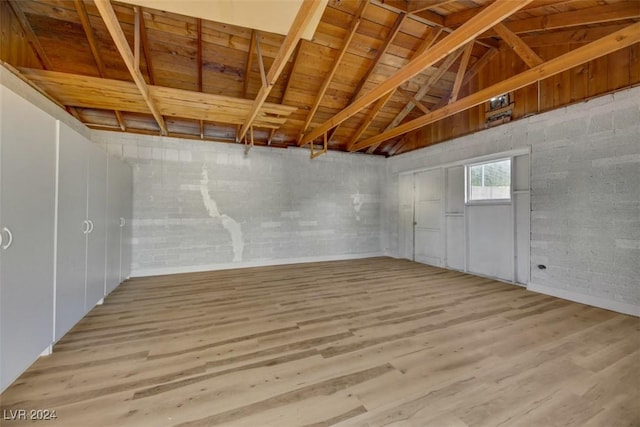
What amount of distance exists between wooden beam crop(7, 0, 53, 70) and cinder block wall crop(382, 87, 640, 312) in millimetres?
7339

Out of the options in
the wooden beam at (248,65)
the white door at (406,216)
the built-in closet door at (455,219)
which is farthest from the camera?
the white door at (406,216)

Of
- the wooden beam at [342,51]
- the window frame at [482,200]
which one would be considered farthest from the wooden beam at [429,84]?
the wooden beam at [342,51]

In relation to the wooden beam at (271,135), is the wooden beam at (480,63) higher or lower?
higher

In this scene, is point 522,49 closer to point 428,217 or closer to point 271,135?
point 428,217

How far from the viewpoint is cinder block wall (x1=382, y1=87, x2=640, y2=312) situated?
3.21 meters

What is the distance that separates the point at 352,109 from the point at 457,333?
11.4ft

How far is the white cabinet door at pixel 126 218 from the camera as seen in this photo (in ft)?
13.6

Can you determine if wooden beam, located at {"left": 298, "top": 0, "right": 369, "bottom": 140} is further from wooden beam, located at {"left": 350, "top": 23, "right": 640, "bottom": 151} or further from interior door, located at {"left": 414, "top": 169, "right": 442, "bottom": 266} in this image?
interior door, located at {"left": 414, "top": 169, "right": 442, "bottom": 266}

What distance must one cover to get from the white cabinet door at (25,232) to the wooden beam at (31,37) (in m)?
2.79

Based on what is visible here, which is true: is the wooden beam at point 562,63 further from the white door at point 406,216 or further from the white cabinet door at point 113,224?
the white cabinet door at point 113,224

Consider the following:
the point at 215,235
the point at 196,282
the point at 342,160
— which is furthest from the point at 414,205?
the point at 196,282

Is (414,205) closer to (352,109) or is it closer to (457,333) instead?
(352,109)

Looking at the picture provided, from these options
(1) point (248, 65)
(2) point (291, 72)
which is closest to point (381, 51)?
(2) point (291, 72)

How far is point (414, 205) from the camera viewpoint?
669 centimetres
